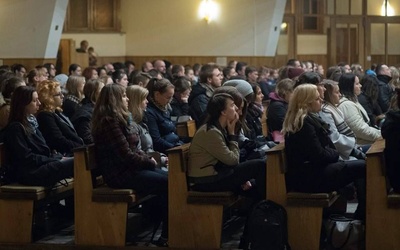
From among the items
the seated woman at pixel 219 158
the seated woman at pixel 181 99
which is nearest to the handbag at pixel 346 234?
the seated woman at pixel 219 158

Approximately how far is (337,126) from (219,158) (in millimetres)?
1587

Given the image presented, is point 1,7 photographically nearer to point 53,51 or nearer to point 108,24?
point 53,51

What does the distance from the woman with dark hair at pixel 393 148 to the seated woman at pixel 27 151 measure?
7.99 feet

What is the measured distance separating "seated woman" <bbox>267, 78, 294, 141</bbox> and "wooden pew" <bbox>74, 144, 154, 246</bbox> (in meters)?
2.12

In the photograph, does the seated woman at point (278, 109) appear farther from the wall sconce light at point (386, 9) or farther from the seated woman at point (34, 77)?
the wall sconce light at point (386, 9)

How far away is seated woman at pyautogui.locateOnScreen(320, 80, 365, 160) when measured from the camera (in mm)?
7812

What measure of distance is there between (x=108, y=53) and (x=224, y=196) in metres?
15.5

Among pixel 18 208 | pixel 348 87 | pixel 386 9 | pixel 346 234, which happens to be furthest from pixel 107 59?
pixel 346 234

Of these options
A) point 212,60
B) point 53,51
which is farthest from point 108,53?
point 53,51

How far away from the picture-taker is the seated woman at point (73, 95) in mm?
9594

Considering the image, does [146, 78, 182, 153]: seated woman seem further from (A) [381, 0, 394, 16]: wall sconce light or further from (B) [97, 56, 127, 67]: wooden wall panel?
(A) [381, 0, 394, 16]: wall sconce light

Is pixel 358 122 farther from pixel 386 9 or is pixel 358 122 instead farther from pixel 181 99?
pixel 386 9

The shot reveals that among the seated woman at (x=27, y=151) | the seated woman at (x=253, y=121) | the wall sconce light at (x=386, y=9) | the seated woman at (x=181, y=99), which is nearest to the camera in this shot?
the seated woman at (x=27, y=151)

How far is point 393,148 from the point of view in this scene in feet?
22.2
